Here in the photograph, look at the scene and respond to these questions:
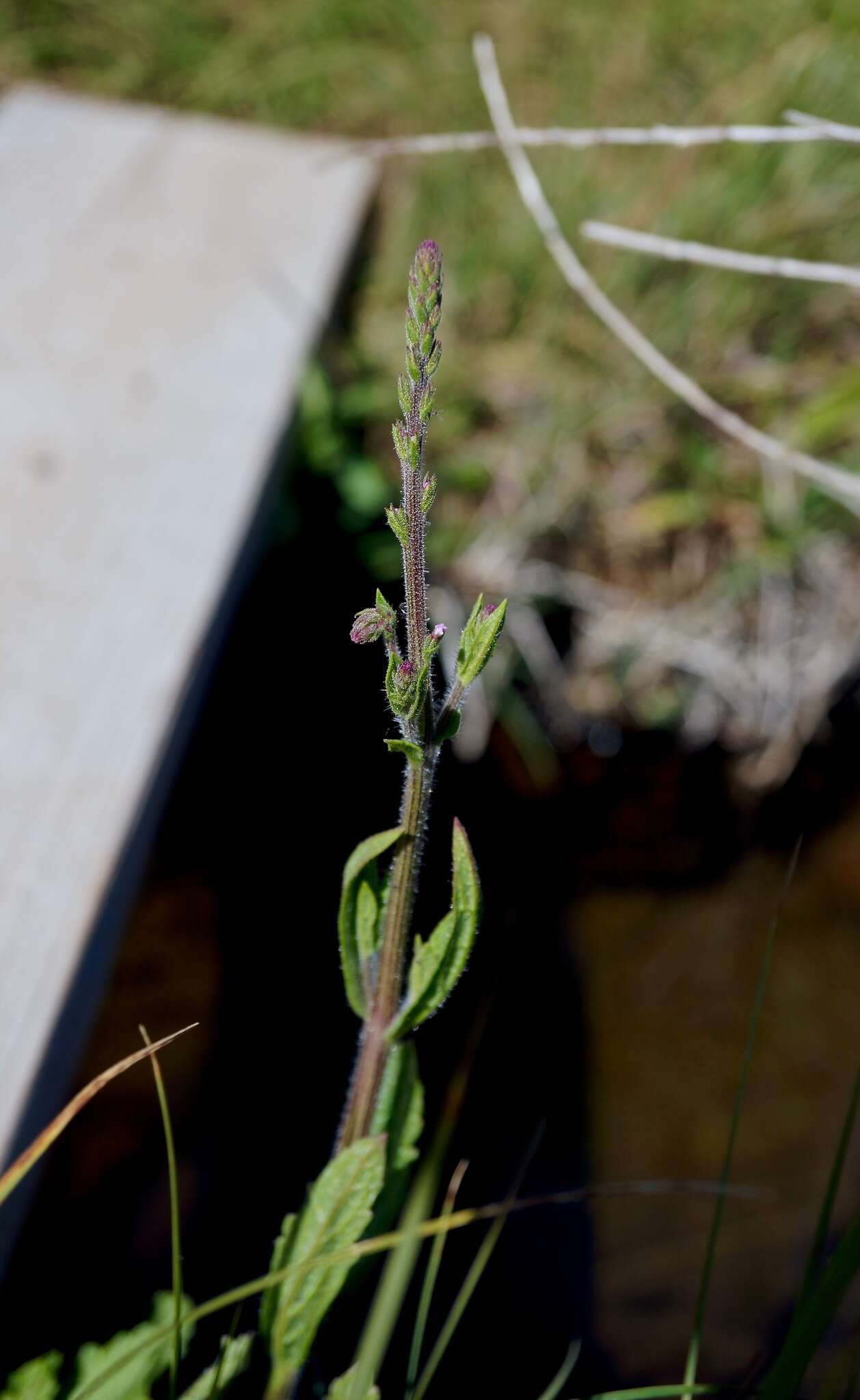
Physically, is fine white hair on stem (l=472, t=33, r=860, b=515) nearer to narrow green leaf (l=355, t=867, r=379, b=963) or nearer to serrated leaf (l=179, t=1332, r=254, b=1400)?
narrow green leaf (l=355, t=867, r=379, b=963)

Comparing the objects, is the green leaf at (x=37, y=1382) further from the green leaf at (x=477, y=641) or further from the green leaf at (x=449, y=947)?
the green leaf at (x=477, y=641)

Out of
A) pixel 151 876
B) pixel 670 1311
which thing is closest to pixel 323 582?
pixel 151 876

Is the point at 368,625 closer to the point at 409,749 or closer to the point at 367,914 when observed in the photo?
the point at 409,749

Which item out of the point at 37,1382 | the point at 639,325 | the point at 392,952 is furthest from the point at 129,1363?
the point at 639,325

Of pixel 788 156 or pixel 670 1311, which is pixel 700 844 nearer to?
pixel 670 1311

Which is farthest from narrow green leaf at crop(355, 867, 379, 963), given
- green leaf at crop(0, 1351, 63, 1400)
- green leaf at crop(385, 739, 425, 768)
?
green leaf at crop(0, 1351, 63, 1400)
